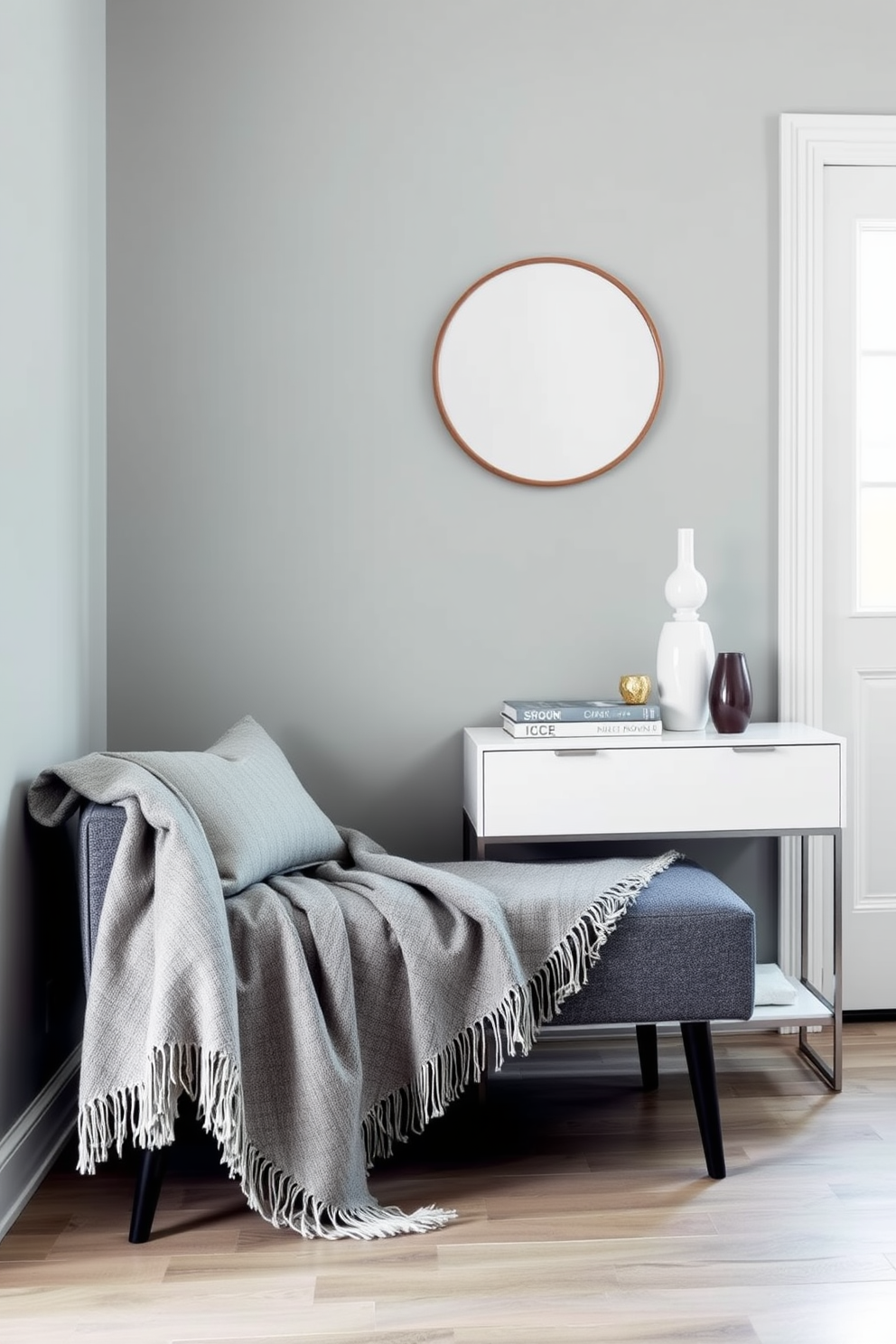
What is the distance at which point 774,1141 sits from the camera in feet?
7.35

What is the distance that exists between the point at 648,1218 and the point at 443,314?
1934mm

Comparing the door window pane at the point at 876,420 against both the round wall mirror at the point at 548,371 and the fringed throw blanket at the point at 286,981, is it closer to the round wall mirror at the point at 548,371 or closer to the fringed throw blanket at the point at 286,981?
the round wall mirror at the point at 548,371

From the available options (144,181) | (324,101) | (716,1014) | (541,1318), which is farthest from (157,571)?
(541,1318)

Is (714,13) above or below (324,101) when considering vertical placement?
above

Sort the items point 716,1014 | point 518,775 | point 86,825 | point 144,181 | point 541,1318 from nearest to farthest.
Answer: point 541,1318
point 86,825
point 716,1014
point 518,775
point 144,181

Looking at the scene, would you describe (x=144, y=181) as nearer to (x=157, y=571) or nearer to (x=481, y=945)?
(x=157, y=571)

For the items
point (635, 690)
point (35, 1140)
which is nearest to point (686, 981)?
point (635, 690)

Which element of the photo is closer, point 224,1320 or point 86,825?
point 224,1320

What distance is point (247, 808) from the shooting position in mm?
2156

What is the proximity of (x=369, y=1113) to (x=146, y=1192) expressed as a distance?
37cm

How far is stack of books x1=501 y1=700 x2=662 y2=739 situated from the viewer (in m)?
2.50

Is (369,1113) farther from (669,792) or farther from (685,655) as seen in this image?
(685,655)

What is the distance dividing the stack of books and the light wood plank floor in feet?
2.48

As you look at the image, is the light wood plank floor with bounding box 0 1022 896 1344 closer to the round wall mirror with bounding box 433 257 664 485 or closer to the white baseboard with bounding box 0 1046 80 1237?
the white baseboard with bounding box 0 1046 80 1237
